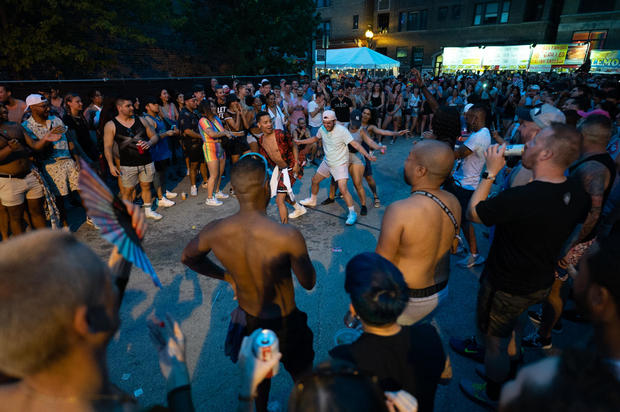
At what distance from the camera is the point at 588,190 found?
113 inches

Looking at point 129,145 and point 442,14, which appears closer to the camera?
point 129,145

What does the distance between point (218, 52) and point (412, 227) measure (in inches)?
743

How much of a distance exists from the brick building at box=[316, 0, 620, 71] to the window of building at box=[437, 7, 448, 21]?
10 cm

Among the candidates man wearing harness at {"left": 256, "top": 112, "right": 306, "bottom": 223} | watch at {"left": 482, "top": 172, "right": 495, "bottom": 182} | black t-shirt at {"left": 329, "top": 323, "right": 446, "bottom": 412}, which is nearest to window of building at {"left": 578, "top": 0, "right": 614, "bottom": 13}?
man wearing harness at {"left": 256, "top": 112, "right": 306, "bottom": 223}

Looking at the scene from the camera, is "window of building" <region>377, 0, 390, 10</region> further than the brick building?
Yes

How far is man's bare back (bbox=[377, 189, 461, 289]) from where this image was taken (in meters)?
2.24

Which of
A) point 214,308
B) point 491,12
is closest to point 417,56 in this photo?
point 491,12

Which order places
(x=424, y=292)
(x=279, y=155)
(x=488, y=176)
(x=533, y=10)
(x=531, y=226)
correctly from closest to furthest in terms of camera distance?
(x=531, y=226), (x=424, y=292), (x=488, y=176), (x=279, y=155), (x=533, y=10)

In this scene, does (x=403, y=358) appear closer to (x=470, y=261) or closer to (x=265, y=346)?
(x=265, y=346)

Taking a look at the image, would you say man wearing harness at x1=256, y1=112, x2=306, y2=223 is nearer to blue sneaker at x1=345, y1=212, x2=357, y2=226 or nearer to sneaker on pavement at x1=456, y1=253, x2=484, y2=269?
blue sneaker at x1=345, y1=212, x2=357, y2=226

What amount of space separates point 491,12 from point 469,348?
139 ft

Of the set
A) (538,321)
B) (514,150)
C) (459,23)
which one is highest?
(459,23)

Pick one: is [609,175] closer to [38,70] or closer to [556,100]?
[556,100]

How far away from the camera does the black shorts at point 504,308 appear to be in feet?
8.02
